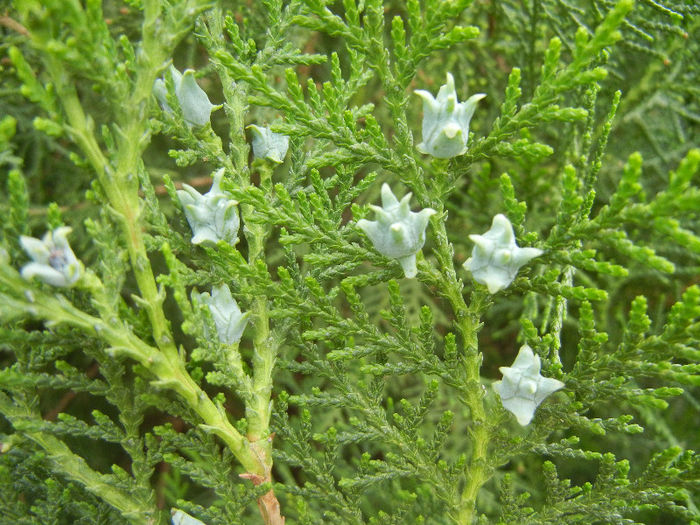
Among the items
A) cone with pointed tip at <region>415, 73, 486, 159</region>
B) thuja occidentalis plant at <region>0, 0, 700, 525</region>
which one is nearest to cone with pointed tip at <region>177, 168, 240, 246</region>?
thuja occidentalis plant at <region>0, 0, 700, 525</region>

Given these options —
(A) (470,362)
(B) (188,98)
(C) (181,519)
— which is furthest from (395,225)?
(C) (181,519)

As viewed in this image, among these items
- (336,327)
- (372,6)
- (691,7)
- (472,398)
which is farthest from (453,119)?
(691,7)

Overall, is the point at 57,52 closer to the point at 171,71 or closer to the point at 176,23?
the point at 176,23

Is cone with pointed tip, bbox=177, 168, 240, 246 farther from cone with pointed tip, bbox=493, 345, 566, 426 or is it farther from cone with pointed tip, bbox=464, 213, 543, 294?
cone with pointed tip, bbox=493, 345, 566, 426

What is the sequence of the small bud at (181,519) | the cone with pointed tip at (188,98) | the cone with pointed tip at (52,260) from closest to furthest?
1. the cone with pointed tip at (52,260)
2. the small bud at (181,519)
3. the cone with pointed tip at (188,98)

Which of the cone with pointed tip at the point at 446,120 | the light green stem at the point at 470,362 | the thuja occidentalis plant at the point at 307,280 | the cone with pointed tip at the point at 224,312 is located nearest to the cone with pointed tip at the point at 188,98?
the thuja occidentalis plant at the point at 307,280

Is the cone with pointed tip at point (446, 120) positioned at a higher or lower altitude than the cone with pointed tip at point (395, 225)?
higher

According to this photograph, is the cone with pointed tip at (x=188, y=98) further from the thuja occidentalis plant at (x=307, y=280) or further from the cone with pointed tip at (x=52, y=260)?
the cone with pointed tip at (x=52, y=260)

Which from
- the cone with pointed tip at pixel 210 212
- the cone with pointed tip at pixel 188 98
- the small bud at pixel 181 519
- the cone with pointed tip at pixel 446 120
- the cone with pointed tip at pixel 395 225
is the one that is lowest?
the small bud at pixel 181 519
